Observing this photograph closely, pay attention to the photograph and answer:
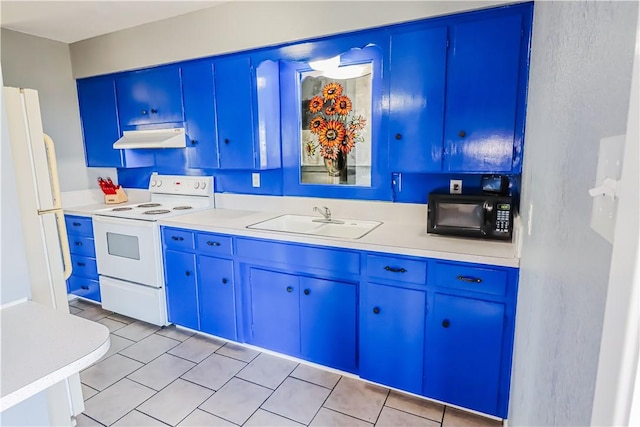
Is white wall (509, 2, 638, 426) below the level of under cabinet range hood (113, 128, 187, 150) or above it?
below

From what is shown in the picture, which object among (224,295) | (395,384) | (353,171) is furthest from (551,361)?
(224,295)

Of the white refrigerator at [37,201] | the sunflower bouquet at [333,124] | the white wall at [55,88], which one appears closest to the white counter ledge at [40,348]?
the white refrigerator at [37,201]

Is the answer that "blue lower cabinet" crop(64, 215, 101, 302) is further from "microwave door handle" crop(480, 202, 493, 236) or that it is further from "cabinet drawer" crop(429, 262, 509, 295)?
"microwave door handle" crop(480, 202, 493, 236)

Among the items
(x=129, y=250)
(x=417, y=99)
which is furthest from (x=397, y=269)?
(x=129, y=250)

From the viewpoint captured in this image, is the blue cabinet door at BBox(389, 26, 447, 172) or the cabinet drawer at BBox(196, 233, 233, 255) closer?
the blue cabinet door at BBox(389, 26, 447, 172)

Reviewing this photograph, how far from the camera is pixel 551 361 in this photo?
0.78m

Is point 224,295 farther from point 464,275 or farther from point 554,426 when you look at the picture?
point 554,426

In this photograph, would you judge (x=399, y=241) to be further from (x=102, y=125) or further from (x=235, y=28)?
(x=102, y=125)

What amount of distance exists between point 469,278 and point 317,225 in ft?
3.87

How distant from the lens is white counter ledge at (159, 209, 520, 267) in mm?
1791

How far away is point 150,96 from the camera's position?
10.5 ft

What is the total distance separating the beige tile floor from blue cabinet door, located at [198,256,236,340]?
15cm

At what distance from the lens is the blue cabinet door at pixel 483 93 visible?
186 cm

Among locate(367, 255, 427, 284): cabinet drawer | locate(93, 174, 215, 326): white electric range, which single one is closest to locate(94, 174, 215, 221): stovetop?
locate(93, 174, 215, 326): white electric range
